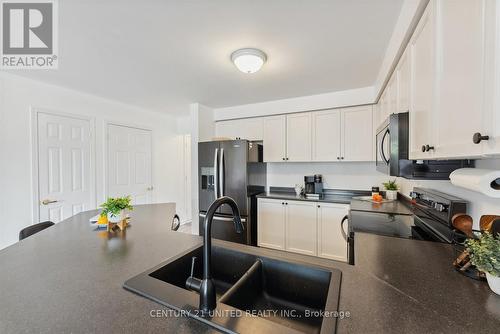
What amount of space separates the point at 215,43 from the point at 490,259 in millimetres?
2009

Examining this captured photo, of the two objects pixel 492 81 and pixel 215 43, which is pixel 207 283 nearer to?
pixel 492 81

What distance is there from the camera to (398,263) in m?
A: 0.95

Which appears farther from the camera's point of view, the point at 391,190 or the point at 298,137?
the point at 298,137

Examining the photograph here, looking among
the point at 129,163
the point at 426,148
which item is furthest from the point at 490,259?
the point at 129,163

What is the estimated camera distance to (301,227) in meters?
2.87

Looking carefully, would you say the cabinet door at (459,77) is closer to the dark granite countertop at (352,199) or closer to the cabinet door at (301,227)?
the dark granite countertop at (352,199)

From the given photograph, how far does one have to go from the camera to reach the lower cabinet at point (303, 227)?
267cm

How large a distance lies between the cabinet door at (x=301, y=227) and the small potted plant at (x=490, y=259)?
210 cm

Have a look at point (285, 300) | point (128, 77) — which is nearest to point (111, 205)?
point (285, 300)

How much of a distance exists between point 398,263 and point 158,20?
2.05 metres

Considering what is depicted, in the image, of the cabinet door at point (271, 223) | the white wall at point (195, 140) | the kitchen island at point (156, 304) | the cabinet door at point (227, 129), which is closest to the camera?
the kitchen island at point (156, 304)

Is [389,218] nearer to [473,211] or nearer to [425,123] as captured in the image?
[473,211]

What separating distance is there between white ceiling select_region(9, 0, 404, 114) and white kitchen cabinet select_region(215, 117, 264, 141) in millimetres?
687

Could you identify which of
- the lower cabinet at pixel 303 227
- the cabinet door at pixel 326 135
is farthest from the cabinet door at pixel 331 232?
the cabinet door at pixel 326 135
